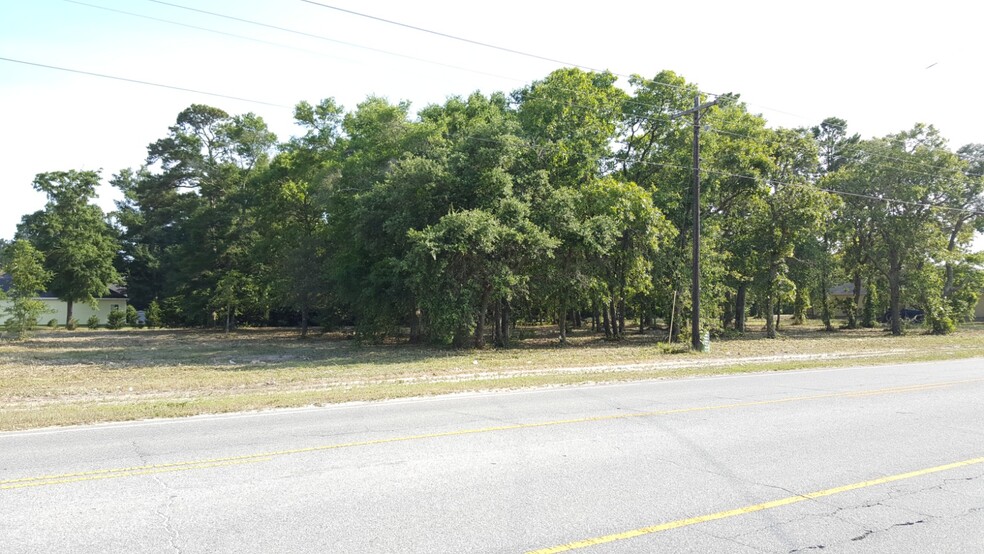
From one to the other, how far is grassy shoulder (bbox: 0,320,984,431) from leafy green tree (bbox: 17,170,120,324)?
941 inches

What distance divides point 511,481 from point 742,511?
225cm

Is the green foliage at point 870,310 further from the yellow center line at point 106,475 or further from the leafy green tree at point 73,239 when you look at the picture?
the leafy green tree at point 73,239

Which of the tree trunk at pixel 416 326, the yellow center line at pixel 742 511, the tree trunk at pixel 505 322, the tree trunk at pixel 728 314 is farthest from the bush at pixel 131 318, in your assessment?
the yellow center line at pixel 742 511

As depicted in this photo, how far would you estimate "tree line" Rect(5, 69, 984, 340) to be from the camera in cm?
2789

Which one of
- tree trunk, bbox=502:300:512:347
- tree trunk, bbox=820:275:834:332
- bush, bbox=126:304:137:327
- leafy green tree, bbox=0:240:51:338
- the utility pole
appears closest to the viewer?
the utility pole

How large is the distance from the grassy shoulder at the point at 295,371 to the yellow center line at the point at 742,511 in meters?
8.72

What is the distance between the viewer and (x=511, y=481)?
21.4 feet

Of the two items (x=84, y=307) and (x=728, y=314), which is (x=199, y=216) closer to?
(x=84, y=307)

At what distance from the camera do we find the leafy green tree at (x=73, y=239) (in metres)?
54.5

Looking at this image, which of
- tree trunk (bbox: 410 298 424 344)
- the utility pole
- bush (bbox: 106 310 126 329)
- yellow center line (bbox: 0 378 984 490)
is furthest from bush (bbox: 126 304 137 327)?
yellow center line (bbox: 0 378 984 490)

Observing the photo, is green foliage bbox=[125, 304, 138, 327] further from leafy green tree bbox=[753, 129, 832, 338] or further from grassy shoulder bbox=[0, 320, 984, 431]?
leafy green tree bbox=[753, 129, 832, 338]

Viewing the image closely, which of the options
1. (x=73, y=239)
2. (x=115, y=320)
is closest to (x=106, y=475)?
(x=115, y=320)

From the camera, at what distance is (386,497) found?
600cm

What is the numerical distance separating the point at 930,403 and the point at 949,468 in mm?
5404
